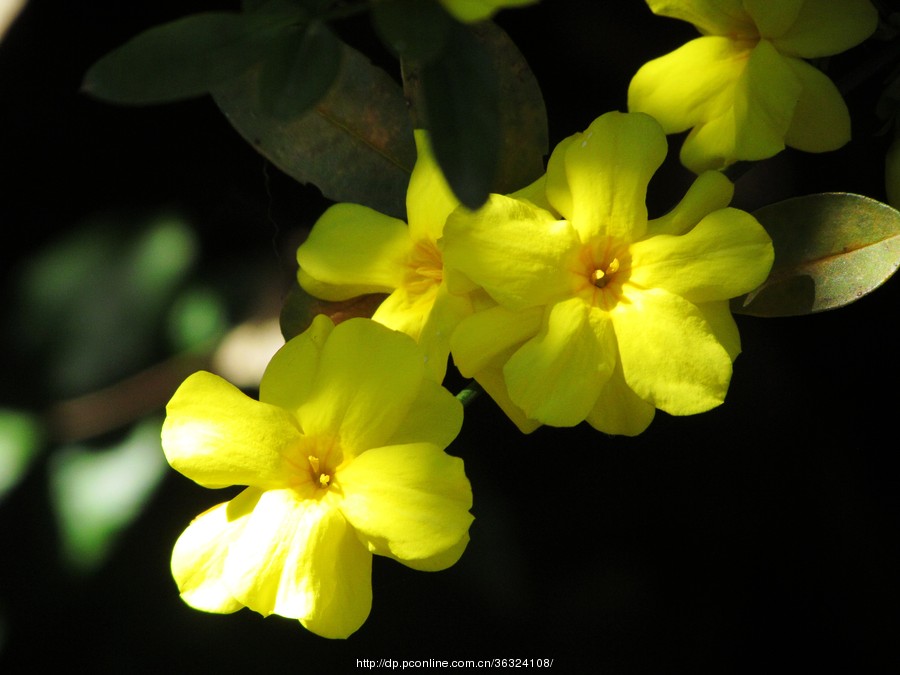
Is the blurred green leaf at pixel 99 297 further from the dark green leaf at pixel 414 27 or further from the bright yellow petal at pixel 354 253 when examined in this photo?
the dark green leaf at pixel 414 27

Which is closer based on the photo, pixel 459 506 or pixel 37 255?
pixel 459 506

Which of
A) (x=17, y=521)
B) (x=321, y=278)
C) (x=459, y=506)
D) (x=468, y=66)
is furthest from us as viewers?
(x=17, y=521)

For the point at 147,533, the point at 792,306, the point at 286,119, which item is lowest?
the point at 147,533

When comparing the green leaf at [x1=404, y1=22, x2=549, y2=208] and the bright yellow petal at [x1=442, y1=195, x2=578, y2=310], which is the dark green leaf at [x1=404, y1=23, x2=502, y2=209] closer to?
the green leaf at [x1=404, y1=22, x2=549, y2=208]

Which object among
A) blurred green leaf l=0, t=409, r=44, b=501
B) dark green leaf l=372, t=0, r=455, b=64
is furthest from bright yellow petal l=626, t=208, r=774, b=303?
blurred green leaf l=0, t=409, r=44, b=501

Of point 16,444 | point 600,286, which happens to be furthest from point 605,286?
point 16,444

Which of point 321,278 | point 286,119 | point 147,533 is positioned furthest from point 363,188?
point 147,533

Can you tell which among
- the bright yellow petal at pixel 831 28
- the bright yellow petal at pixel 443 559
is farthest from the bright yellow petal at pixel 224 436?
the bright yellow petal at pixel 831 28

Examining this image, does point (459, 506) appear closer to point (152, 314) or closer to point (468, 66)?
point (468, 66)
